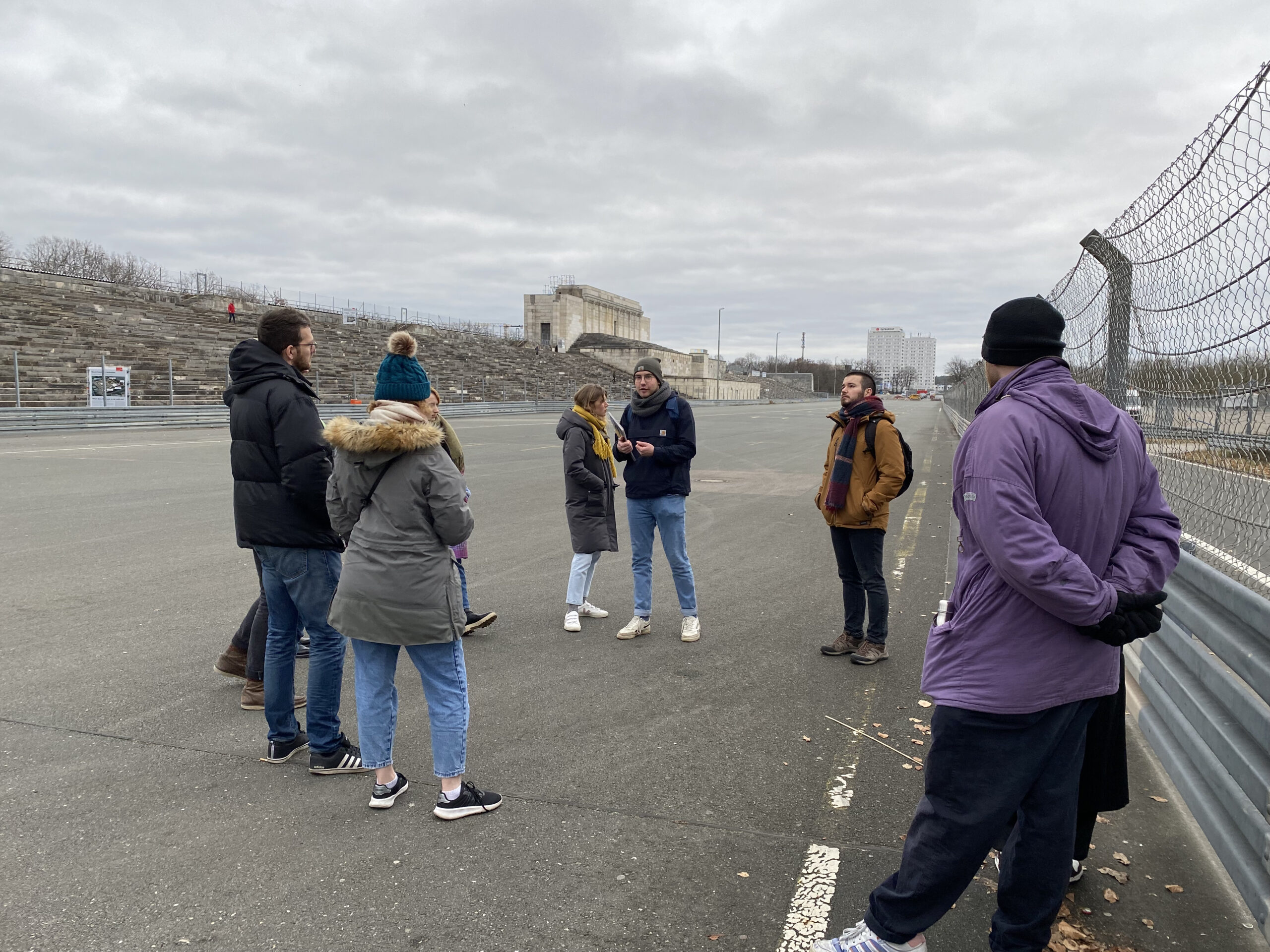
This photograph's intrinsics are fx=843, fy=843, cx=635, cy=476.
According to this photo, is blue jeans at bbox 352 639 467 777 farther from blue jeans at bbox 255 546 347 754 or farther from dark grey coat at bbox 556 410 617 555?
dark grey coat at bbox 556 410 617 555

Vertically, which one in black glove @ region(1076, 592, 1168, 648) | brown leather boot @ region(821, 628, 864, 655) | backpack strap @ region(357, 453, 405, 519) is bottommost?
brown leather boot @ region(821, 628, 864, 655)

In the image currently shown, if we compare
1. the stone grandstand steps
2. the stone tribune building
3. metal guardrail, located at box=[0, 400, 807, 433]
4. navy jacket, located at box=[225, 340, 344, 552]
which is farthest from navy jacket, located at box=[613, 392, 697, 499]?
the stone tribune building

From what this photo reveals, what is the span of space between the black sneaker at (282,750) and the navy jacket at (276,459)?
0.95 m

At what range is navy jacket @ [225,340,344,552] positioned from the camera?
386cm

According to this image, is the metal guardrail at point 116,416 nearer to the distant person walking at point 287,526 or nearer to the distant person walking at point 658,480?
the distant person walking at point 658,480

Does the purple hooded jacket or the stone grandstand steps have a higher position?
the stone grandstand steps

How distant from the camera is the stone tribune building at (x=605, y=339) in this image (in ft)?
273

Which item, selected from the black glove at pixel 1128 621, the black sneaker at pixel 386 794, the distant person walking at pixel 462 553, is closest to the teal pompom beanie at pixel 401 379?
the distant person walking at pixel 462 553

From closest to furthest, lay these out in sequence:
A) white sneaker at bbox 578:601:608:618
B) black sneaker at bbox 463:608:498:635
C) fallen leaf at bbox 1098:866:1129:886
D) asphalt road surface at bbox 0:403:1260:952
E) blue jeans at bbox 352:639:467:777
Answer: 1. asphalt road surface at bbox 0:403:1260:952
2. fallen leaf at bbox 1098:866:1129:886
3. blue jeans at bbox 352:639:467:777
4. black sneaker at bbox 463:608:498:635
5. white sneaker at bbox 578:601:608:618

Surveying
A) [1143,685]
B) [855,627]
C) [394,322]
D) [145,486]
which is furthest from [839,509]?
[394,322]

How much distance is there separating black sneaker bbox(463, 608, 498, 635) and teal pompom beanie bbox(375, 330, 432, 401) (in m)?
2.72

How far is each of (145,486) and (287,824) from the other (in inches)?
453

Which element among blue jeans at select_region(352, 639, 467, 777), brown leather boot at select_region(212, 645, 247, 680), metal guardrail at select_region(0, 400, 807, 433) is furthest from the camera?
metal guardrail at select_region(0, 400, 807, 433)

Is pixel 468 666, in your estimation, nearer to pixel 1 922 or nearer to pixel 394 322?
pixel 1 922
